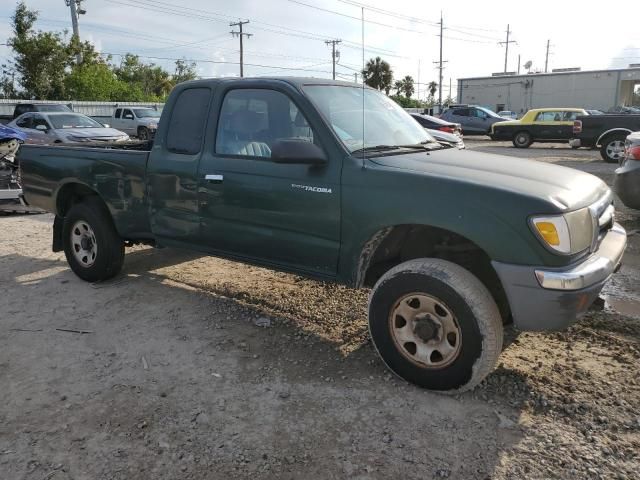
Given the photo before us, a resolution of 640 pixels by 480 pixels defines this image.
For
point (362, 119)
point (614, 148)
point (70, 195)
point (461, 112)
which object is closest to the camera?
point (362, 119)

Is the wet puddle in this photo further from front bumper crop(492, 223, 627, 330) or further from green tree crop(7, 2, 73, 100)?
green tree crop(7, 2, 73, 100)

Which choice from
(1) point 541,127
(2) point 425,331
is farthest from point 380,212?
(1) point 541,127

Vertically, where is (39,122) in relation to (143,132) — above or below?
above

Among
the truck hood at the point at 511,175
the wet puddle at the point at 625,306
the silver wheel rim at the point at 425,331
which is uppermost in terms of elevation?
the truck hood at the point at 511,175

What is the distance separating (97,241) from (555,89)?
168 feet

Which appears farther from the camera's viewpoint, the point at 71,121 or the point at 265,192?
the point at 71,121

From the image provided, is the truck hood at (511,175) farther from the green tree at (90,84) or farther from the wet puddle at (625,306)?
the green tree at (90,84)

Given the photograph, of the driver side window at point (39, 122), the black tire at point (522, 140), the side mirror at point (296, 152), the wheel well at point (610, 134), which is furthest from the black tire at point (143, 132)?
the side mirror at point (296, 152)

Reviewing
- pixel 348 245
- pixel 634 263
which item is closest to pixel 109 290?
pixel 348 245

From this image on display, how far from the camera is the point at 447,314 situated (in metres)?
3.14

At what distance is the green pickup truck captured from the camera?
2.92 metres

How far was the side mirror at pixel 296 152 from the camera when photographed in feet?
11.2

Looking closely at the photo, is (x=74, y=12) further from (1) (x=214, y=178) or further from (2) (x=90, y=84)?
(1) (x=214, y=178)

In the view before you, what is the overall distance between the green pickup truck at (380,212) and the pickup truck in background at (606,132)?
13.6m
